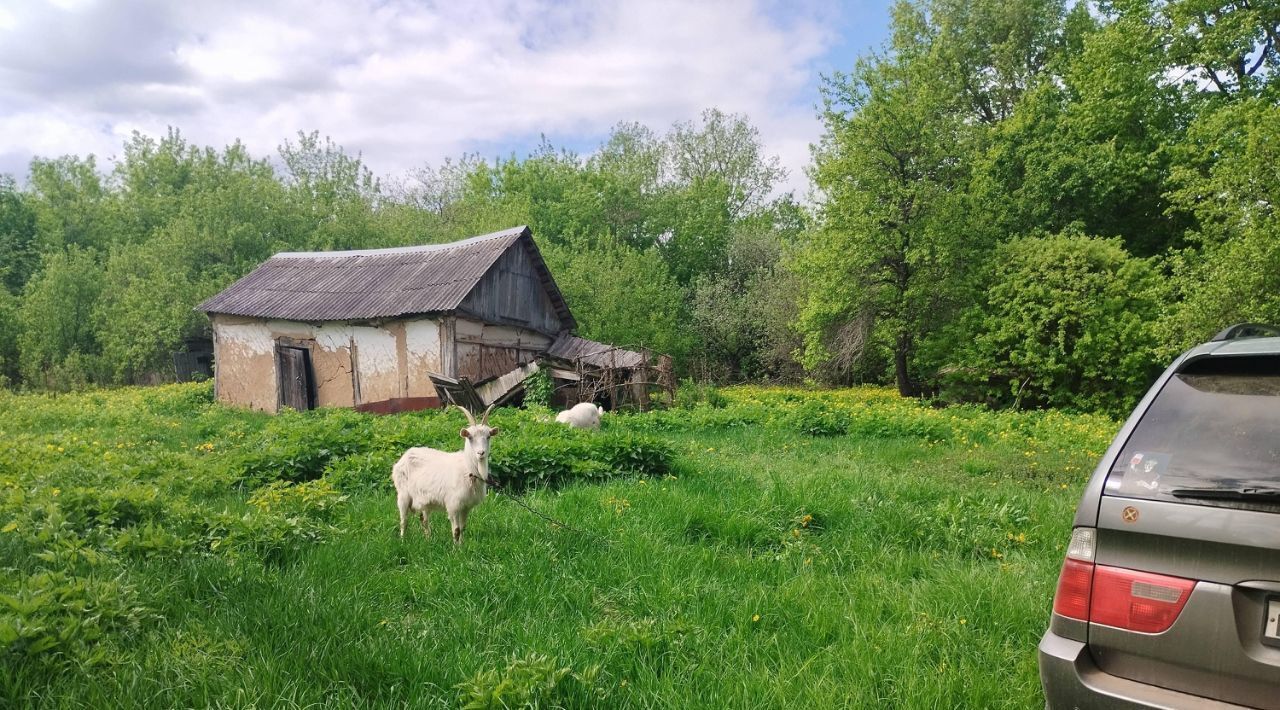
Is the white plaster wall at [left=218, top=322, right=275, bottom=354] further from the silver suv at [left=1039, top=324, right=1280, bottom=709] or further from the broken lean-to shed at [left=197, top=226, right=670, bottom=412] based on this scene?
the silver suv at [left=1039, top=324, right=1280, bottom=709]

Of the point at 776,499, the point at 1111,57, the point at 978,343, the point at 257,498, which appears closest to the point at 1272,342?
the point at 776,499

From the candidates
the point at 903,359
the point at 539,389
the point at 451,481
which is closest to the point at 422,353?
the point at 539,389

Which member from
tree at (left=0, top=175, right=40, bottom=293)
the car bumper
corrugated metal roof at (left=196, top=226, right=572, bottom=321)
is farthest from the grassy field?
tree at (left=0, top=175, right=40, bottom=293)

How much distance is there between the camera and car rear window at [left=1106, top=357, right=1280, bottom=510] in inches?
84.0

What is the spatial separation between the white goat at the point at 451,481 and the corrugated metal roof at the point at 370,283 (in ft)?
40.9

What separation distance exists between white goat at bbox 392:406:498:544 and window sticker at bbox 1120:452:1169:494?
14.7 feet

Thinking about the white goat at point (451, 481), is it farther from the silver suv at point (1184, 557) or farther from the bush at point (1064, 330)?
the bush at point (1064, 330)

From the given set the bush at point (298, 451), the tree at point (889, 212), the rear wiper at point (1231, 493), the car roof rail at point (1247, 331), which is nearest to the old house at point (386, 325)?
the bush at point (298, 451)

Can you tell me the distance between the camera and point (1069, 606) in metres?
2.38

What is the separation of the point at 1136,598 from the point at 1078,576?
0.17 meters

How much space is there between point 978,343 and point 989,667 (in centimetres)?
1849

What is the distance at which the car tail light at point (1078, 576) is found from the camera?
7.62ft

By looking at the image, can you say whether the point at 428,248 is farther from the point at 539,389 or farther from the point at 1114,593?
the point at 1114,593

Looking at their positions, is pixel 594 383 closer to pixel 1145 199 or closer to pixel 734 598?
pixel 734 598
